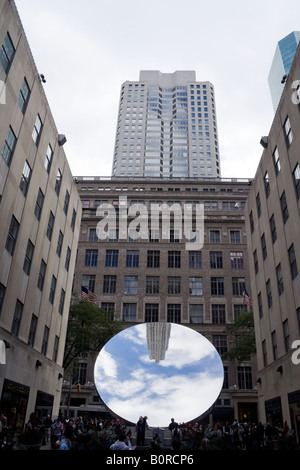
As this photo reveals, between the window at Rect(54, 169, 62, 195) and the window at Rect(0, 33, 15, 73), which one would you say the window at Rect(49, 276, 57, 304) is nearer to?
the window at Rect(54, 169, 62, 195)

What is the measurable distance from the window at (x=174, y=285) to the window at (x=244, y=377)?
16.2m

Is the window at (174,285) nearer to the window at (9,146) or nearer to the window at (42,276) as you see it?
the window at (42,276)

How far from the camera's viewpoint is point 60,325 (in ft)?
118

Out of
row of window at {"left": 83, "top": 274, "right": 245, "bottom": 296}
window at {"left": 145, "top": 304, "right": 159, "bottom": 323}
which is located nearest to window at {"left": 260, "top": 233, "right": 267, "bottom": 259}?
row of window at {"left": 83, "top": 274, "right": 245, "bottom": 296}

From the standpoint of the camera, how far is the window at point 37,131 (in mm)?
27875

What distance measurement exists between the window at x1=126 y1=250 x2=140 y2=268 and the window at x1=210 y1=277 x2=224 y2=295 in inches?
551

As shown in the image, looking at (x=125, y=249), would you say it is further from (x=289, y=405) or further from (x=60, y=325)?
(x=289, y=405)

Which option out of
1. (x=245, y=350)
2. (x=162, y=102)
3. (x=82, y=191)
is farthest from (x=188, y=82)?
(x=245, y=350)

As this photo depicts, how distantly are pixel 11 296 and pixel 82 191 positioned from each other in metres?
60.4

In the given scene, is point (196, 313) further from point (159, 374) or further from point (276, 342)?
point (159, 374)

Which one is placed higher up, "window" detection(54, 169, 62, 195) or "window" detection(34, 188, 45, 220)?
"window" detection(54, 169, 62, 195)

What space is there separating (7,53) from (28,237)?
12094 millimetres

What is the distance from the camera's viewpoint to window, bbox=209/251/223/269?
67000mm

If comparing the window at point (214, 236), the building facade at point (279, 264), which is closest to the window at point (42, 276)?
the building facade at point (279, 264)
